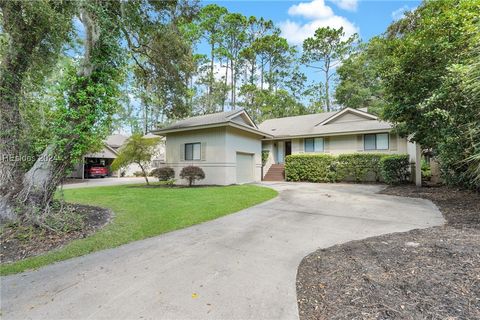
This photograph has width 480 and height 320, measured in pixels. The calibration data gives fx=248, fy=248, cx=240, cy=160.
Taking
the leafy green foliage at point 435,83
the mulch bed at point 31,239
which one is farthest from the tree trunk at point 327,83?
the mulch bed at point 31,239

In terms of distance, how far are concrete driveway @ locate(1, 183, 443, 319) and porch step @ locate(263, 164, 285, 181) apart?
41.0 feet

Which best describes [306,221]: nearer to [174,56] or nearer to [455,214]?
[455,214]

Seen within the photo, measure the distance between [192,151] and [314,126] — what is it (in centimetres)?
1019

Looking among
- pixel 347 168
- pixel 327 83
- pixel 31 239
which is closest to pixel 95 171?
pixel 31 239

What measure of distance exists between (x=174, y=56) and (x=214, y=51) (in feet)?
76.3

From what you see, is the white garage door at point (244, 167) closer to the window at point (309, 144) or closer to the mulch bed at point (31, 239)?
the window at point (309, 144)

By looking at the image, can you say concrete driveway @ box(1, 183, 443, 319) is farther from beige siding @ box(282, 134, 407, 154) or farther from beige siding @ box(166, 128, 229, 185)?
beige siding @ box(282, 134, 407, 154)

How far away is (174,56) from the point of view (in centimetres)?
1175

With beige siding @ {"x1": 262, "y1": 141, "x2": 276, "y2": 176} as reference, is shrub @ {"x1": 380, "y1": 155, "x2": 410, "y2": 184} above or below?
below

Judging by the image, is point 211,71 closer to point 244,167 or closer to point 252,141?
point 252,141

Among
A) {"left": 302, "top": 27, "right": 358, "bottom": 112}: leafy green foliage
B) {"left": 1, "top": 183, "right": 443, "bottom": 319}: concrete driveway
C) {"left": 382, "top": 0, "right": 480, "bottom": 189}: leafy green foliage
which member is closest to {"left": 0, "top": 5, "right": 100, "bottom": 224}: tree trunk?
{"left": 1, "top": 183, "right": 443, "bottom": 319}: concrete driveway

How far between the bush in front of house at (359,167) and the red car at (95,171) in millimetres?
23047

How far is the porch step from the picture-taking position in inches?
741

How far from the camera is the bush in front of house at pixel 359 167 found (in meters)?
14.8
